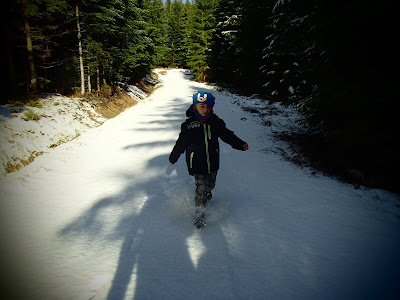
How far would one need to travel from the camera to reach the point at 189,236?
3115 mm

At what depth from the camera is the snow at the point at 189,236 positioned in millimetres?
2336

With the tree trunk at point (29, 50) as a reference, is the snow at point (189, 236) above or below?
below

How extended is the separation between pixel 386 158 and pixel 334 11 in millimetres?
3374

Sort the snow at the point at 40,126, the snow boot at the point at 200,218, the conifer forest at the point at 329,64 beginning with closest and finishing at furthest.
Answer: the snow boot at the point at 200,218 < the conifer forest at the point at 329,64 < the snow at the point at 40,126

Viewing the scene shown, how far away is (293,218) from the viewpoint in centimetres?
343

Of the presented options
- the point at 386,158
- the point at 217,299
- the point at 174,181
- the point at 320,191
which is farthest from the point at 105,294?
the point at 386,158

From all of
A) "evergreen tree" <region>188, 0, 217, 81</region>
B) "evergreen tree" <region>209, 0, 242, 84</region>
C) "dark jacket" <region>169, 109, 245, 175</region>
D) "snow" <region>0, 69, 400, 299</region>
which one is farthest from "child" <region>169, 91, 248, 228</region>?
"evergreen tree" <region>188, 0, 217, 81</region>

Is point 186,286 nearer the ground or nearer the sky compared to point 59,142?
nearer the ground

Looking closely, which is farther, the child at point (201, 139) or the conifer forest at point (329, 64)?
the conifer forest at point (329, 64)

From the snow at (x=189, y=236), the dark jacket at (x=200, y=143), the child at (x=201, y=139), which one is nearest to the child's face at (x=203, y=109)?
the child at (x=201, y=139)

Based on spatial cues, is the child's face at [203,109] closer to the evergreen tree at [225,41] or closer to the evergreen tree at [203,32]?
the evergreen tree at [225,41]

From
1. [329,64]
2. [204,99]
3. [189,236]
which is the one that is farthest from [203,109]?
[329,64]

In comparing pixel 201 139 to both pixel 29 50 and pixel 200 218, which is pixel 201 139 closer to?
pixel 200 218

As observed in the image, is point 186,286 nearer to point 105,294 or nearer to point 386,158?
point 105,294
